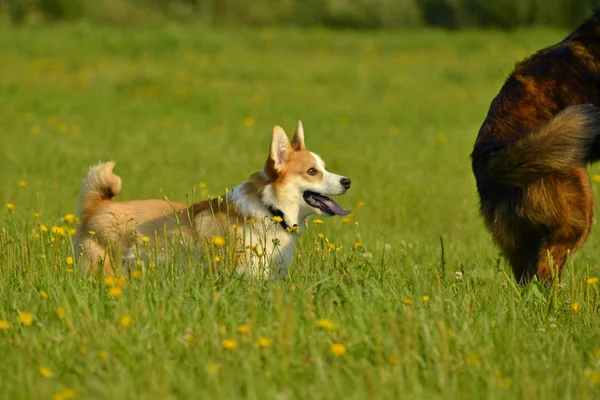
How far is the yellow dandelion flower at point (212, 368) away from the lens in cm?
284

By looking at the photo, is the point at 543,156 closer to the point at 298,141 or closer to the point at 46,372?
the point at 298,141

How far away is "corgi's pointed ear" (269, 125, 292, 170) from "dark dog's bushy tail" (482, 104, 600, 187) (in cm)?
135

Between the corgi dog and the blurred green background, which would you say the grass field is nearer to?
the corgi dog

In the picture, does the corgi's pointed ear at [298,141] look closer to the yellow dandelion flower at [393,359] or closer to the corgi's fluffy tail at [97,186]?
the corgi's fluffy tail at [97,186]

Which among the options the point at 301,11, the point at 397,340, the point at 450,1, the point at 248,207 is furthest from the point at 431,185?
the point at 301,11

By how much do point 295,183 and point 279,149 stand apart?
0.72 feet

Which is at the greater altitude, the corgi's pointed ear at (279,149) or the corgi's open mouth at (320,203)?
the corgi's pointed ear at (279,149)

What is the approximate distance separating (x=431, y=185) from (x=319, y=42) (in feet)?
42.1

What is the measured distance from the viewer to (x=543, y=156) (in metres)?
4.02

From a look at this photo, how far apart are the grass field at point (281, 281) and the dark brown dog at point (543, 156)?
0.20 metres

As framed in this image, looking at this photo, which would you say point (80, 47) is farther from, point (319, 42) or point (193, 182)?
point (193, 182)

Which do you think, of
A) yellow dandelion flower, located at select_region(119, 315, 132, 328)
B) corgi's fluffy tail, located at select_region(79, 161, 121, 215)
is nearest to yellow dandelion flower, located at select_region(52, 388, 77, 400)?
yellow dandelion flower, located at select_region(119, 315, 132, 328)

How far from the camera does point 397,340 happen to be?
3.24 m

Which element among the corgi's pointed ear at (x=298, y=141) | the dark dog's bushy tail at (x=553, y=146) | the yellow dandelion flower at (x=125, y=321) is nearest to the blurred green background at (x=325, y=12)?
the corgi's pointed ear at (x=298, y=141)
